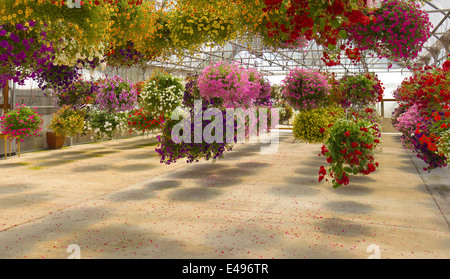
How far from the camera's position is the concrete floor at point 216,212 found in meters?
3.41

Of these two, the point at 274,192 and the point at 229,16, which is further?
the point at 274,192

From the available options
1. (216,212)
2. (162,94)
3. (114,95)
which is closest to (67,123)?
(114,95)

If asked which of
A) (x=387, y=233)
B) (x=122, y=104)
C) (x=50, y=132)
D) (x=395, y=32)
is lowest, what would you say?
(x=387, y=233)

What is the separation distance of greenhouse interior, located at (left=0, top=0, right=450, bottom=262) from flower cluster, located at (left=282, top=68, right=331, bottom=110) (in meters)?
0.03

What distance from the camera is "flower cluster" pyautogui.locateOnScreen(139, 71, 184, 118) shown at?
9164 millimetres

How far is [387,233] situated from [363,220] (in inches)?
18.9

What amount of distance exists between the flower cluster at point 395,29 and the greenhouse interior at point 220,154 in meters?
0.02

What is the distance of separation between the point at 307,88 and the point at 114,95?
4890 mm

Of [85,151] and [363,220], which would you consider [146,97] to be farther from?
[363,220]

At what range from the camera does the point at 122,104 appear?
9906 millimetres

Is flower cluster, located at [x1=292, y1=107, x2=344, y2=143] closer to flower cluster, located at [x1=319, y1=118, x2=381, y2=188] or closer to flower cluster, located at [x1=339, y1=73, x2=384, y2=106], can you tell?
flower cluster, located at [x1=339, y1=73, x2=384, y2=106]

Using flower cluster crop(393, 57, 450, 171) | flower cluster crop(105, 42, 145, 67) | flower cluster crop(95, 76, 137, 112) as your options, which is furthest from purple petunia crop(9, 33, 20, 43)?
flower cluster crop(95, 76, 137, 112)
